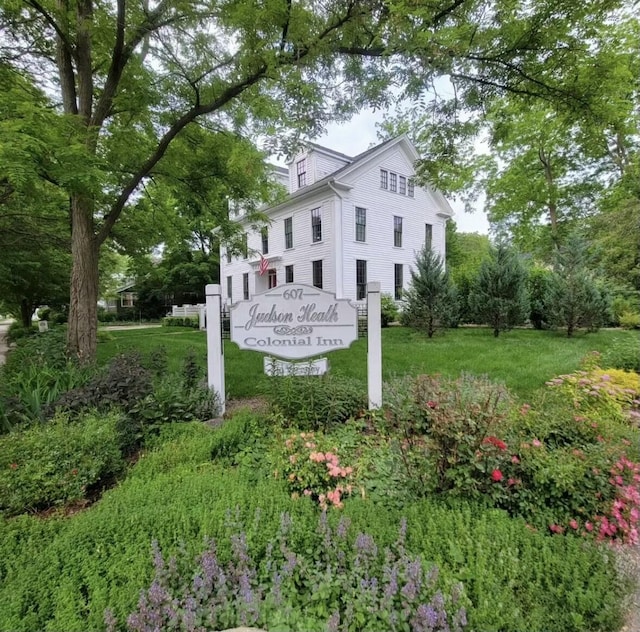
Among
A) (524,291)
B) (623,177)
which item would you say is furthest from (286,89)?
(623,177)

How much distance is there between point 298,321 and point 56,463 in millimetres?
2375

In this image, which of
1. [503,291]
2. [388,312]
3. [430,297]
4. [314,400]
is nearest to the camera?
[314,400]

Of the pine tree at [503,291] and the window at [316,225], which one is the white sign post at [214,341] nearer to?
the pine tree at [503,291]

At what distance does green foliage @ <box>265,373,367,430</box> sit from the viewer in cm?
339

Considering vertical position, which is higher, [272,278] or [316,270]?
[316,270]

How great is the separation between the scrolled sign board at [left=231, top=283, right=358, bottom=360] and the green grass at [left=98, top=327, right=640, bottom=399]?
0.60m

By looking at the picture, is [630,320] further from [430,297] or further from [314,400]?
[314,400]

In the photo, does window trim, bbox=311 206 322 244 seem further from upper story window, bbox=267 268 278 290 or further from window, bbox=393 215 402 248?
window, bbox=393 215 402 248

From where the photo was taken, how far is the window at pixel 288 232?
637 inches

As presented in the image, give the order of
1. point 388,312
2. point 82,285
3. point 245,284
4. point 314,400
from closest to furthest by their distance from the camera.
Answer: point 314,400
point 82,285
point 388,312
point 245,284

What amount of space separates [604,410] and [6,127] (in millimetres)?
6899

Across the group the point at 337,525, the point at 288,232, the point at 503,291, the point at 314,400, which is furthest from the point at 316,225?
the point at 337,525

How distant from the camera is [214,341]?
12.9 ft

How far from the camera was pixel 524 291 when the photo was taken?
10.5m
